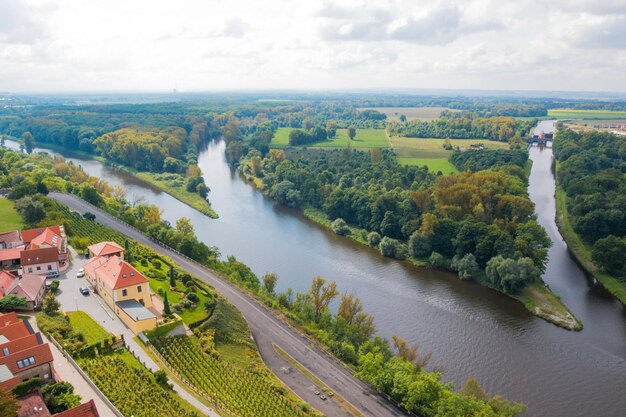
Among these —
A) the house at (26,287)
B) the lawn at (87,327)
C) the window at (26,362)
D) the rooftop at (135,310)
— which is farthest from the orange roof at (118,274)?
the window at (26,362)

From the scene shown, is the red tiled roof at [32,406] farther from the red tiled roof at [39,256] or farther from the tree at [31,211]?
the tree at [31,211]

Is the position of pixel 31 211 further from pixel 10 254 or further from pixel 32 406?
pixel 32 406

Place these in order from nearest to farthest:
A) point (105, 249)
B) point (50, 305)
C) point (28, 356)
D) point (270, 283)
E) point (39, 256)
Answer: point (28, 356), point (50, 305), point (39, 256), point (105, 249), point (270, 283)

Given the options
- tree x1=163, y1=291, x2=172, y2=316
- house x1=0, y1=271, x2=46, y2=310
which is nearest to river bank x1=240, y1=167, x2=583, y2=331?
tree x1=163, y1=291, x2=172, y2=316

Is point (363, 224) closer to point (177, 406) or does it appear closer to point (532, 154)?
point (177, 406)

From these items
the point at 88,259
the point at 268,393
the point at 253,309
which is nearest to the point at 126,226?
the point at 88,259

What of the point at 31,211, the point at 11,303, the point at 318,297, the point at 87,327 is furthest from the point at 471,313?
the point at 31,211
